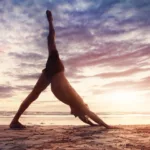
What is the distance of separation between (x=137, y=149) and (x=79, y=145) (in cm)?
102

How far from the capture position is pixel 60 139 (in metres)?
6.05

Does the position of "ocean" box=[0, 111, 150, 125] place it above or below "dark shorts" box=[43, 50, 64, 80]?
below

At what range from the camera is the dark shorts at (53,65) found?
291 inches

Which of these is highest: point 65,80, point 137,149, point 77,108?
point 65,80

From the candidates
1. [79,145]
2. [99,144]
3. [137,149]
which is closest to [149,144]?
[137,149]

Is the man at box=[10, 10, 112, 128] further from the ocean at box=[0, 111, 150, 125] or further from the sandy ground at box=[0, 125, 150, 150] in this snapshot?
the ocean at box=[0, 111, 150, 125]

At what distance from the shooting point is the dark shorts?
7387 millimetres

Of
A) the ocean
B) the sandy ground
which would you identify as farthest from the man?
the ocean

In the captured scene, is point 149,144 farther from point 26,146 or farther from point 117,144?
point 26,146

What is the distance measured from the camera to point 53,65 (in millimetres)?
7387

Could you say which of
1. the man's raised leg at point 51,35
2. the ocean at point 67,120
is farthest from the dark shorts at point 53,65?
the ocean at point 67,120

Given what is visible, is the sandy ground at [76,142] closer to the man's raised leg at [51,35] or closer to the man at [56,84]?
the man at [56,84]

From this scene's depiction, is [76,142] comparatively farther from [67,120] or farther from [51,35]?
[67,120]

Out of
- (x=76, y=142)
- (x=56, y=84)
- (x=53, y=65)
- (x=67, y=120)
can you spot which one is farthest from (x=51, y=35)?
(x=67, y=120)
